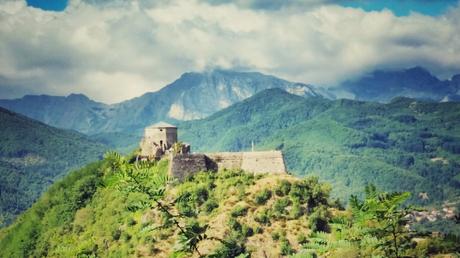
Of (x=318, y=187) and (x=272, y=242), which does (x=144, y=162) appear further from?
(x=318, y=187)

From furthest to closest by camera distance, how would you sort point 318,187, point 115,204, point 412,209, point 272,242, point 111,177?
1. point 115,204
2. point 318,187
3. point 272,242
4. point 412,209
5. point 111,177

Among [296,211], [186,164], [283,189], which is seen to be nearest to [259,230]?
[296,211]

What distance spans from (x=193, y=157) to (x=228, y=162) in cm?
513

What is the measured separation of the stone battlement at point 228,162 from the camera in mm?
67188

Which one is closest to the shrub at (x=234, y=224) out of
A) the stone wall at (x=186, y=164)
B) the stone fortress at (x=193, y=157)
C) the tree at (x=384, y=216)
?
the stone wall at (x=186, y=164)

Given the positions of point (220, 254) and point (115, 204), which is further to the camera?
point (115, 204)

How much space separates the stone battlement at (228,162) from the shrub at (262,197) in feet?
14.4

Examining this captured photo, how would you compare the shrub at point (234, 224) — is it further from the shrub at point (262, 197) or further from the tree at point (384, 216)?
the tree at point (384, 216)

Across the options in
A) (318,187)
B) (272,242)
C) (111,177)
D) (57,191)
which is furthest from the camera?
(57,191)

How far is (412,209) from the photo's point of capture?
9695 mm

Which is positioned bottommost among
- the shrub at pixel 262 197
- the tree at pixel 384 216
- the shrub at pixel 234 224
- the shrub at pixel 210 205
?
the shrub at pixel 234 224

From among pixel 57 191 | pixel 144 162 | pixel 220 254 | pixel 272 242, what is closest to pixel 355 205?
pixel 220 254

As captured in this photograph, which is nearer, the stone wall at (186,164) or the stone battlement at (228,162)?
the stone wall at (186,164)

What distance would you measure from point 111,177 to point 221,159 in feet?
204
